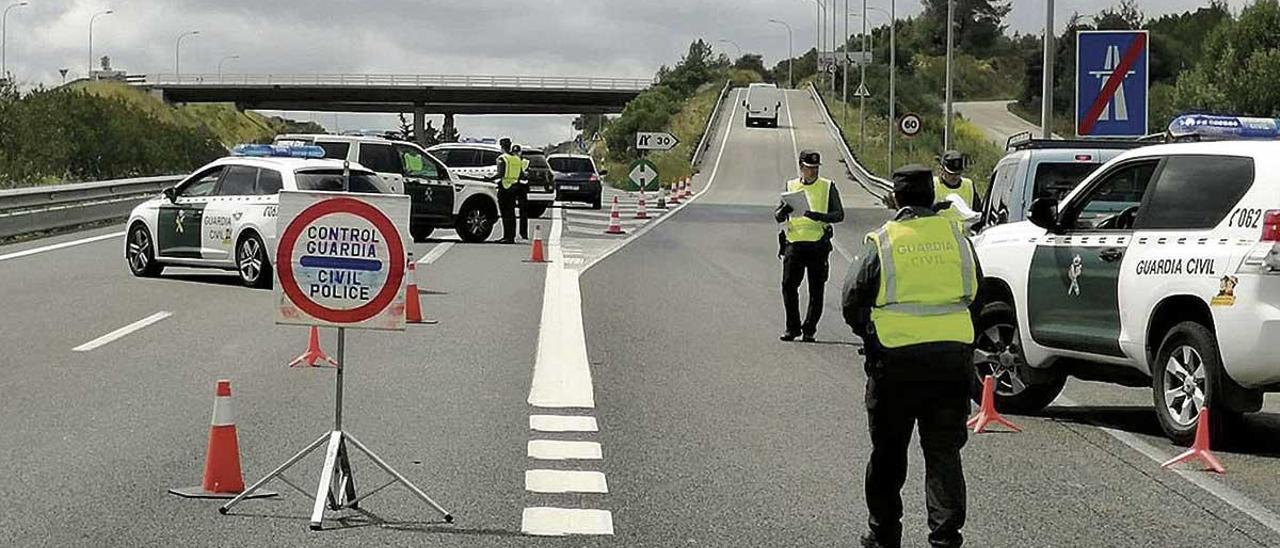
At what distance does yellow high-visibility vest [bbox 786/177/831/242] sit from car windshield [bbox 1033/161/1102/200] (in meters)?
2.18

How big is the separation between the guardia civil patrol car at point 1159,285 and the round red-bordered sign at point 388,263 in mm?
4600

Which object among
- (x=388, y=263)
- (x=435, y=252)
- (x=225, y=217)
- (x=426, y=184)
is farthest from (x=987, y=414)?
(x=426, y=184)

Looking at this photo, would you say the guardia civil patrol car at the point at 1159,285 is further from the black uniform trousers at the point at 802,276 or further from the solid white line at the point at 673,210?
the solid white line at the point at 673,210

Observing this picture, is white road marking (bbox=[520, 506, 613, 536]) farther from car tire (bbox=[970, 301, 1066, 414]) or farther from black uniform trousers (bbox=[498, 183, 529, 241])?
black uniform trousers (bbox=[498, 183, 529, 241])

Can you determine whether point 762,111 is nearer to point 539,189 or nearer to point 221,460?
point 539,189

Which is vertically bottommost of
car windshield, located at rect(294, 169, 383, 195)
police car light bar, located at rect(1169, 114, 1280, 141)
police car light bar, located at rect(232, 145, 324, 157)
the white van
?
car windshield, located at rect(294, 169, 383, 195)

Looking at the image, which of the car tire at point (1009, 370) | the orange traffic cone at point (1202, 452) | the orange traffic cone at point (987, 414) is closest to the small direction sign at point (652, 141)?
the car tire at point (1009, 370)

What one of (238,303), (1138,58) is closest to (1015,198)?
(1138,58)

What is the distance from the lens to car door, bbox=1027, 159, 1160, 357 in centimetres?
1102

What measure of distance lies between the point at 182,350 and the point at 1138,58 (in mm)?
11267

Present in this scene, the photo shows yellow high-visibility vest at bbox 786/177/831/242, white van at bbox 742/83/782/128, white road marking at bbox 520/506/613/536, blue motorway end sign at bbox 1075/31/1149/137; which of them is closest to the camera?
white road marking at bbox 520/506/613/536

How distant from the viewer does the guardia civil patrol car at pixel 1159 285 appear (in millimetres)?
9852

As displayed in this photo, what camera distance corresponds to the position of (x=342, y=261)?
8.45 m

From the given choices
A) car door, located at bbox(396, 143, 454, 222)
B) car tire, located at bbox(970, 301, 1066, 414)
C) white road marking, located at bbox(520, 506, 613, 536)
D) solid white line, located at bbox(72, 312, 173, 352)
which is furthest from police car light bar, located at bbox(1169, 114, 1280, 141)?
car door, located at bbox(396, 143, 454, 222)
